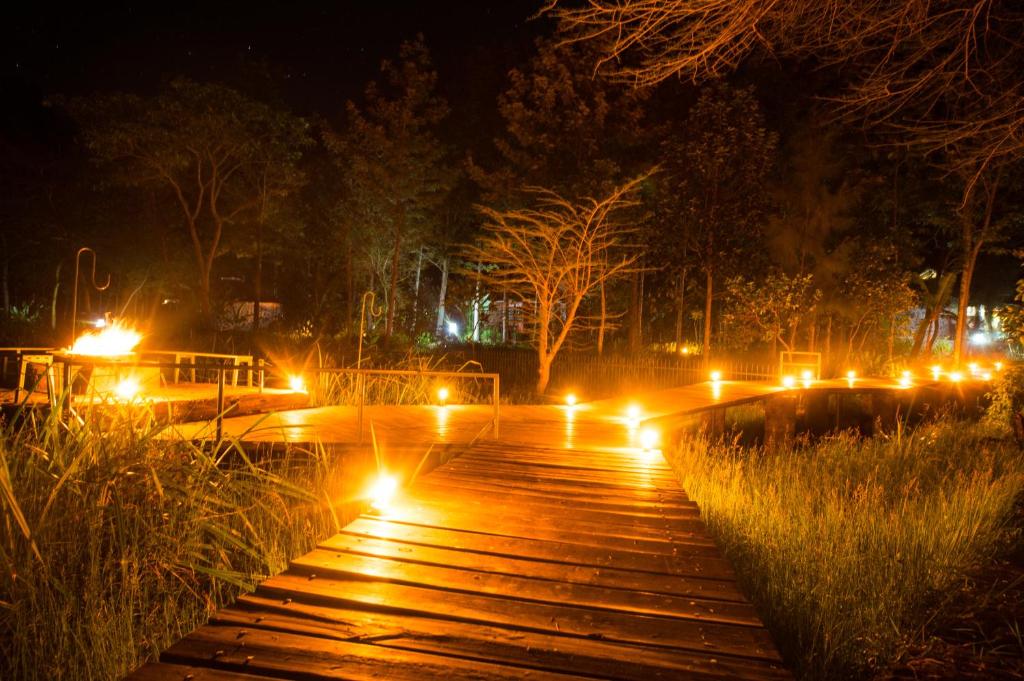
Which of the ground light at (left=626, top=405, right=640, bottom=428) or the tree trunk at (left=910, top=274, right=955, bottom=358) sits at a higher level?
the tree trunk at (left=910, top=274, right=955, bottom=358)

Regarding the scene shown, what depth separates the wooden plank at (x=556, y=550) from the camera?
3472 millimetres

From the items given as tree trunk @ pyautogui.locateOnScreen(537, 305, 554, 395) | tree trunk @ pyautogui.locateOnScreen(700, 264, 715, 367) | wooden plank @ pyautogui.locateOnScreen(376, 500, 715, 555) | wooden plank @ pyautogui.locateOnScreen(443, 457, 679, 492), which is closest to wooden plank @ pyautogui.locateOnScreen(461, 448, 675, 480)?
wooden plank @ pyautogui.locateOnScreen(443, 457, 679, 492)

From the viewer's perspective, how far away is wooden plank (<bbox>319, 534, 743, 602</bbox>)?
3172 millimetres

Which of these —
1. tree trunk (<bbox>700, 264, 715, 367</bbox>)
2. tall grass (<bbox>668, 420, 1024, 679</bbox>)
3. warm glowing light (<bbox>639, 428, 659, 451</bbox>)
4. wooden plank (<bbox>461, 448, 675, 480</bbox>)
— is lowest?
tall grass (<bbox>668, 420, 1024, 679</bbox>)

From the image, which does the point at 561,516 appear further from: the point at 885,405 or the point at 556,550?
the point at 885,405

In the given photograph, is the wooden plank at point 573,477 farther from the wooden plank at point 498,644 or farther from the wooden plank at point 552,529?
the wooden plank at point 498,644

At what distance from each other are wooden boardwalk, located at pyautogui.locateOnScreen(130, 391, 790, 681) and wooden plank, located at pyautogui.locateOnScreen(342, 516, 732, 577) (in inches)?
0.4

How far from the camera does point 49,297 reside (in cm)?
2412

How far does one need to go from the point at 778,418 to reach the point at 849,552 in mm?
7372

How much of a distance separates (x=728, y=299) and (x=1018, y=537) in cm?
1269

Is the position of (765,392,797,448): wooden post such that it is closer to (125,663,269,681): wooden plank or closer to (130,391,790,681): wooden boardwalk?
(130,391,790,681): wooden boardwalk

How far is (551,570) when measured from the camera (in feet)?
11.0

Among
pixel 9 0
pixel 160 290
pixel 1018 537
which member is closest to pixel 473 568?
pixel 1018 537

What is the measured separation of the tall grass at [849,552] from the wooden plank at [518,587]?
2.22ft
